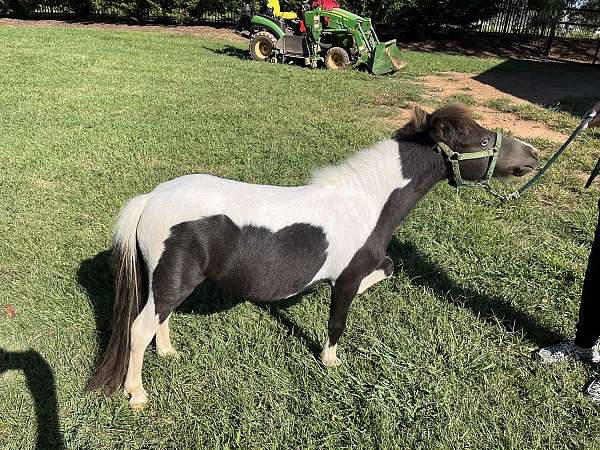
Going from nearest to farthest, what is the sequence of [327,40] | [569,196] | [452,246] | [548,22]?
[452,246] → [569,196] → [327,40] → [548,22]

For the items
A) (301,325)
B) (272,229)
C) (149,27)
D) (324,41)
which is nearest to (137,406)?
(301,325)

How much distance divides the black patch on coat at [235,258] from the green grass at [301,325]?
0.68 metres

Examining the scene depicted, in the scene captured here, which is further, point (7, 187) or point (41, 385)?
point (7, 187)

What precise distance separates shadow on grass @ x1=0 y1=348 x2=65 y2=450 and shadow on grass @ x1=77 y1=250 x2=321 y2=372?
14.1 inches

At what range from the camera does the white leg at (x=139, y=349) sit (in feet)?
8.55

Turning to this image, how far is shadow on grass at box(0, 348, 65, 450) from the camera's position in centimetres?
260

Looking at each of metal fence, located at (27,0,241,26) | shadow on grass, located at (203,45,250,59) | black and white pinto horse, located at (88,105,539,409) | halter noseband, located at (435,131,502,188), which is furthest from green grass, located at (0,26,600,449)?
metal fence, located at (27,0,241,26)

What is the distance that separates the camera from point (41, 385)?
2871 mm

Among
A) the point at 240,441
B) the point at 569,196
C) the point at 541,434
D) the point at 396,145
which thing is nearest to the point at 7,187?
the point at 240,441

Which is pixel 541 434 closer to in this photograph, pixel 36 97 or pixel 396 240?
pixel 396 240

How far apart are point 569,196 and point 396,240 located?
7.69 feet

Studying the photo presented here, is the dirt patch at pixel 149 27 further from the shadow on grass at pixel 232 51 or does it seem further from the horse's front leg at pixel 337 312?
the horse's front leg at pixel 337 312

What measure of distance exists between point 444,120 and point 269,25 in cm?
1137

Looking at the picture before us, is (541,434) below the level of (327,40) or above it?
below
